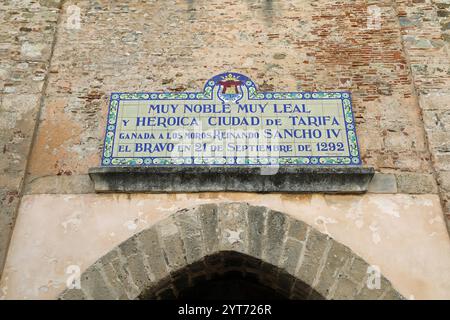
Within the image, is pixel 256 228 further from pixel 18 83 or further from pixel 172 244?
pixel 18 83

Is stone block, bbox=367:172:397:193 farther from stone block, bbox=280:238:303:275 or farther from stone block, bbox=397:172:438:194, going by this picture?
stone block, bbox=280:238:303:275

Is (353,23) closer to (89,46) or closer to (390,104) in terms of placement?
(390,104)

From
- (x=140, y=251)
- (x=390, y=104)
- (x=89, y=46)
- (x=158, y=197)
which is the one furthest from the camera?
(x=89, y=46)

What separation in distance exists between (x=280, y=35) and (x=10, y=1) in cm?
283

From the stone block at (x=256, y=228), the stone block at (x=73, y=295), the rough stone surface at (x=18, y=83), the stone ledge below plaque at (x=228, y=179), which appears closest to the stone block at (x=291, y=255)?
the stone block at (x=256, y=228)

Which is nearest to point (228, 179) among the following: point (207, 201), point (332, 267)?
point (207, 201)

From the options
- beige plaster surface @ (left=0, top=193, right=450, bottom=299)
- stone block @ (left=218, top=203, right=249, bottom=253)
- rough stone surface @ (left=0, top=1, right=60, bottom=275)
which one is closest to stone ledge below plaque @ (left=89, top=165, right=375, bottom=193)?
beige plaster surface @ (left=0, top=193, right=450, bottom=299)

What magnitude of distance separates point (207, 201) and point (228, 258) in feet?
1.66

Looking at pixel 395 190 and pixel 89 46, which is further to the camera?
pixel 89 46

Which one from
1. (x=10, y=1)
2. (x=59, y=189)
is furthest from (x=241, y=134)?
(x=10, y=1)

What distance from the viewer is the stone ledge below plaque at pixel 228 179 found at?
4.64 meters

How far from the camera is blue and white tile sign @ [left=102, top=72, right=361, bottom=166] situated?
476cm

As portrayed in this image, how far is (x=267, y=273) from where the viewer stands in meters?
4.54

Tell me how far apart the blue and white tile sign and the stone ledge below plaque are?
0.33 feet
